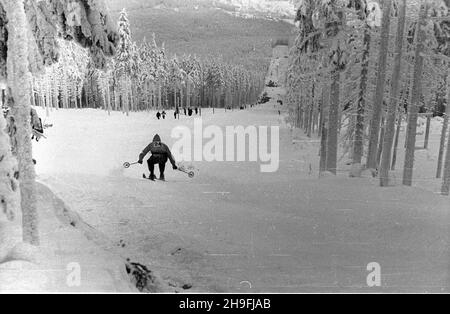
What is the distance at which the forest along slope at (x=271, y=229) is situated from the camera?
189 inches

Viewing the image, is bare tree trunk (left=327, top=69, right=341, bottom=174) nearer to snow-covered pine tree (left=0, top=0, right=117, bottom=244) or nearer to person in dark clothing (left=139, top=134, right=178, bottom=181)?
person in dark clothing (left=139, top=134, right=178, bottom=181)

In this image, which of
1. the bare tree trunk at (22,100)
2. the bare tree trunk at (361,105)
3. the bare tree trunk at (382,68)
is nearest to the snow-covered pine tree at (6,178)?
the bare tree trunk at (22,100)

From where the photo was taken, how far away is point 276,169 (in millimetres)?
16234

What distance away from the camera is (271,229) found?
6.62 m

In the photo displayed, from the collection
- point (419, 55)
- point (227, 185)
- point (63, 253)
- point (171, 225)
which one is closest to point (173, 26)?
point (227, 185)

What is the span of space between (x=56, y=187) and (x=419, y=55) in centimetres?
1229

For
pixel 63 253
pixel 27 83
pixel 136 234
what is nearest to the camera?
pixel 63 253

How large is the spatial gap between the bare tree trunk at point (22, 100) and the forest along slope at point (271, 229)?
5.51ft

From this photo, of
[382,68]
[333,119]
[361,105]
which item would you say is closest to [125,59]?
[361,105]

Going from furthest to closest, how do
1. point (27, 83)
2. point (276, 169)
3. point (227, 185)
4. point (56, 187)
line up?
point (276, 169)
point (227, 185)
point (56, 187)
point (27, 83)

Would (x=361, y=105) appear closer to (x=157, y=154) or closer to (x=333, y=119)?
(x=333, y=119)

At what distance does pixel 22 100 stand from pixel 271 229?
475 cm
